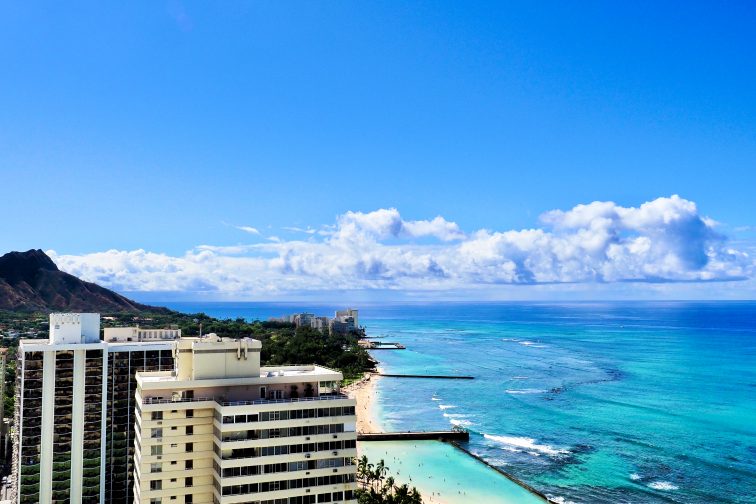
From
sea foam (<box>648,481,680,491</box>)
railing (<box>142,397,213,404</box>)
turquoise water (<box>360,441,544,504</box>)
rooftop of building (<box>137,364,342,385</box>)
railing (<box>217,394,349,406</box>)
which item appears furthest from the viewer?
sea foam (<box>648,481,680,491</box>)

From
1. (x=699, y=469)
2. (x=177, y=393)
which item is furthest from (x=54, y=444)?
(x=699, y=469)

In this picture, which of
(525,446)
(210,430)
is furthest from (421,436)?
(210,430)

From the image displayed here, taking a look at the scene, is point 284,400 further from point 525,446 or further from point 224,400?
point 525,446

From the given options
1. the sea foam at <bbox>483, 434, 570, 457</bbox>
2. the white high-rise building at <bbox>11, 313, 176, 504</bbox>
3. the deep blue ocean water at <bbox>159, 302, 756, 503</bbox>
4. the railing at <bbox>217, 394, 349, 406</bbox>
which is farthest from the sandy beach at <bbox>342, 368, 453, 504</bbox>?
the white high-rise building at <bbox>11, 313, 176, 504</bbox>

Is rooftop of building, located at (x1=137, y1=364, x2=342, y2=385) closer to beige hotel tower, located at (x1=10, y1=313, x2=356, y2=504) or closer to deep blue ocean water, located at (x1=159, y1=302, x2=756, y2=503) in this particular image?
beige hotel tower, located at (x1=10, y1=313, x2=356, y2=504)

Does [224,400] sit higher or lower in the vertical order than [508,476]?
higher

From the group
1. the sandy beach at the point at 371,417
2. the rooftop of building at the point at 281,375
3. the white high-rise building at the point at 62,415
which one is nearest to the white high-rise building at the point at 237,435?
the rooftop of building at the point at 281,375
